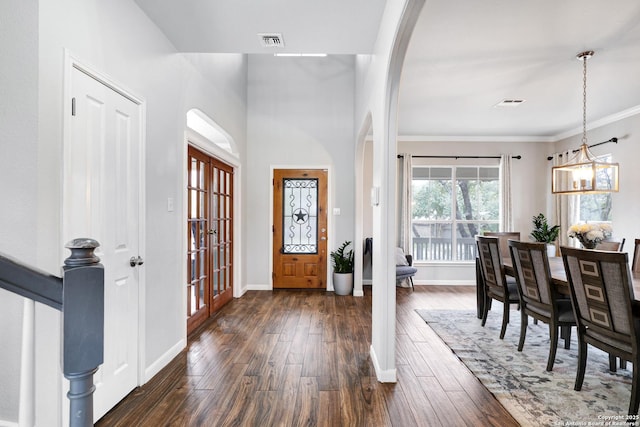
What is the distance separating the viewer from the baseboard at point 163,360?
261 centimetres

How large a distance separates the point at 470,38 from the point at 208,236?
3.42 m

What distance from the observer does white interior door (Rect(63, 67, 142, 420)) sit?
192 cm

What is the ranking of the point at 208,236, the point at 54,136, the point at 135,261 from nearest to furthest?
the point at 54,136 < the point at 135,261 < the point at 208,236

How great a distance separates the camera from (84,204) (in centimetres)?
198

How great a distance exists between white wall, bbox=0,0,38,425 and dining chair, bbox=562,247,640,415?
318cm

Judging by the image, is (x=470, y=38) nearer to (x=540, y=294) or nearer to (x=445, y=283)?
(x=540, y=294)

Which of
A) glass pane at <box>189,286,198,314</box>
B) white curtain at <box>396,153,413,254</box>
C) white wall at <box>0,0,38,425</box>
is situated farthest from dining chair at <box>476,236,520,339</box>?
white wall at <box>0,0,38,425</box>

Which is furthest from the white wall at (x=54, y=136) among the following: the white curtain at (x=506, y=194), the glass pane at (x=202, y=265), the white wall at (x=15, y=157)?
the white curtain at (x=506, y=194)

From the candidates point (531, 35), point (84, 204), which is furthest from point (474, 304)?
point (84, 204)

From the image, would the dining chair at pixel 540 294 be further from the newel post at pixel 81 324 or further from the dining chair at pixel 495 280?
the newel post at pixel 81 324

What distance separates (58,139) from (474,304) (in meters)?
5.19

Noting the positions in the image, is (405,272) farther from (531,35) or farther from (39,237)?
(39,237)

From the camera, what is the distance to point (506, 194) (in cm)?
631

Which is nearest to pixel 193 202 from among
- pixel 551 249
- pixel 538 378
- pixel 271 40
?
pixel 271 40
